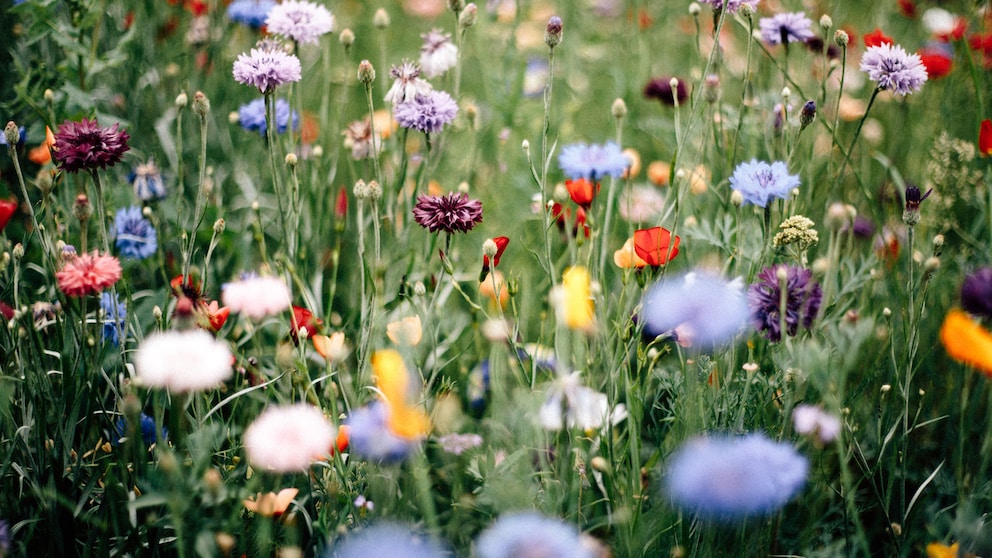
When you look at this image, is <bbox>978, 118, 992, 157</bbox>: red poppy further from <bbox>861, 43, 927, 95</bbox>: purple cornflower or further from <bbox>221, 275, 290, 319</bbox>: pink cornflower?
<bbox>221, 275, 290, 319</bbox>: pink cornflower

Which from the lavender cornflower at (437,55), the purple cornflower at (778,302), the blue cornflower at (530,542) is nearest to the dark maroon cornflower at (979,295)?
the purple cornflower at (778,302)

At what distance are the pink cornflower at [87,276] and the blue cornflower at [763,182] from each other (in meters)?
0.82

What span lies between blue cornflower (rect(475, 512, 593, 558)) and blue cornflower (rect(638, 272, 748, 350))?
28cm

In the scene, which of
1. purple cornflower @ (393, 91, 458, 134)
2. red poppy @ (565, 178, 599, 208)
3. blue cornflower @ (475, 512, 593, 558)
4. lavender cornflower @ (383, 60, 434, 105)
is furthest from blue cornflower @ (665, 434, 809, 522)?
lavender cornflower @ (383, 60, 434, 105)

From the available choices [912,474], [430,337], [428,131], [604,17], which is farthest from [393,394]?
[604,17]

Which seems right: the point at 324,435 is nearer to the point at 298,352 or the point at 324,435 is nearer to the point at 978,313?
the point at 298,352

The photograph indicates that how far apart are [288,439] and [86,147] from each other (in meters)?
0.55

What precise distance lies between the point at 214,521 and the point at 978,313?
0.88 metres

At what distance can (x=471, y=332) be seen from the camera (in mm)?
1405

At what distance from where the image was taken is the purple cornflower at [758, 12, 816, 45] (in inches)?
49.2

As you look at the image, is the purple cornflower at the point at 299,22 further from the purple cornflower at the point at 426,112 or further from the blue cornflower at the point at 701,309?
the blue cornflower at the point at 701,309

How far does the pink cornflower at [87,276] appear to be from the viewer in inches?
32.7

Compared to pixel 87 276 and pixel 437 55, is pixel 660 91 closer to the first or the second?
pixel 437 55

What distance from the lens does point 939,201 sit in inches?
57.2
